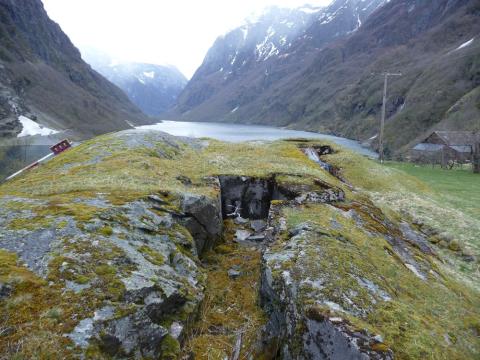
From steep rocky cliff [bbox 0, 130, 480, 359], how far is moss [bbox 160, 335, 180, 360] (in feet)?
0.10

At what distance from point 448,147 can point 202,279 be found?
77.2 m

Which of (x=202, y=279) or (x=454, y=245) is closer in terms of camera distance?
(x=202, y=279)

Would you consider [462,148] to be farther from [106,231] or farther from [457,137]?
[106,231]

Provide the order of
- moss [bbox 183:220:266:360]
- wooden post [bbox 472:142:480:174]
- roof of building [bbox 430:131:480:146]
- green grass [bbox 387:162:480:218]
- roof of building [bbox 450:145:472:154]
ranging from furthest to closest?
roof of building [bbox 430:131:480:146], roof of building [bbox 450:145:472:154], wooden post [bbox 472:142:480:174], green grass [bbox 387:162:480:218], moss [bbox 183:220:266:360]

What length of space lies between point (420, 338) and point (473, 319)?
3.39 meters

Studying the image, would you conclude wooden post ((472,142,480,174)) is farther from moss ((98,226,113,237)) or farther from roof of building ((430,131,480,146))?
moss ((98,226,113,237))

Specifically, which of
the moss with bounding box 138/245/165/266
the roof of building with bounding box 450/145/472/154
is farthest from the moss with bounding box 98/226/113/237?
the roof of building with bounding box 450/145/472/154

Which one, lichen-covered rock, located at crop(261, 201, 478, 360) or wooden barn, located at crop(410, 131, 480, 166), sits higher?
lichen-covered rock, located at crop(261, 201, 478, 360)

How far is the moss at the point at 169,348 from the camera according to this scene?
564 centimetres

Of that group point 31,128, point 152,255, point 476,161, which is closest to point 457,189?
point 476,161

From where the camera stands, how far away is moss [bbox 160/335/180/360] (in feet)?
18.5

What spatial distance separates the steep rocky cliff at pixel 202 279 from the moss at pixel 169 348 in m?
0.03

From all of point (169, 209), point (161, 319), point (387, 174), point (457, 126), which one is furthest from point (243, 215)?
point (457, 126)

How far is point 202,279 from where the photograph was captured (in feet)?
26.6
